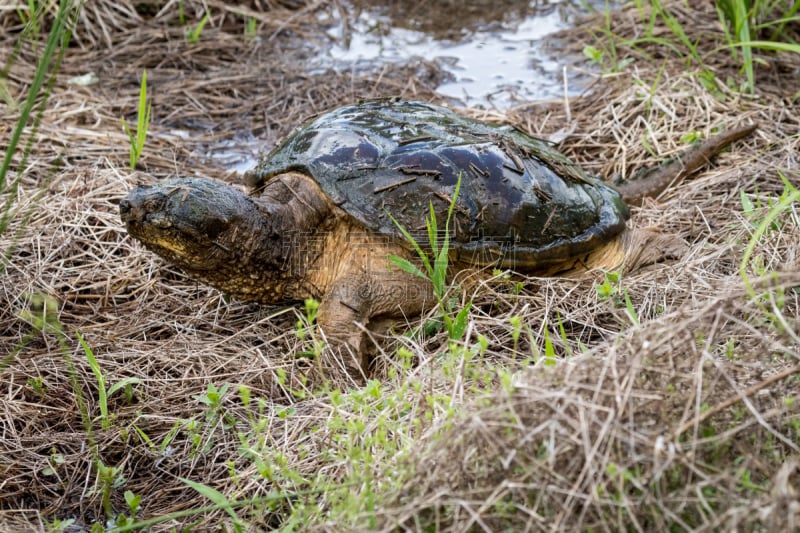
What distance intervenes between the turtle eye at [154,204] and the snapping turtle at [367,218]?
36 mm

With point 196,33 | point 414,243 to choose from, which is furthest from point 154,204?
point 196,33

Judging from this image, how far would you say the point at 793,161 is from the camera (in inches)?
144

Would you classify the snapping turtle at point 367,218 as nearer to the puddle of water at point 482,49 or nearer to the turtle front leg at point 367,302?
the turtle front leg at point 367,302

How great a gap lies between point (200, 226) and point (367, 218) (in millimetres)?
606

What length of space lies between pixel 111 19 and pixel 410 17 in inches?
85.9

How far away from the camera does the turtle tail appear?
3.75 meters

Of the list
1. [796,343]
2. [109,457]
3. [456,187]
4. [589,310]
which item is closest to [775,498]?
[796,343]

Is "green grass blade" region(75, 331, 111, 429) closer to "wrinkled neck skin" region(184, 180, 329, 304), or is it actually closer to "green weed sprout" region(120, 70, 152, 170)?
"wrinkled neck skin" region(184, 180, 329, 304)

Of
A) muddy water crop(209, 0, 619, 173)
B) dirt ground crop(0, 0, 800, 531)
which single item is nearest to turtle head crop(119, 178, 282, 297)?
dirt ground crop(0, 0, 800, 531)

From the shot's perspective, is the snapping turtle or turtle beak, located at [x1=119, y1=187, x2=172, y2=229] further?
the snapping turtle

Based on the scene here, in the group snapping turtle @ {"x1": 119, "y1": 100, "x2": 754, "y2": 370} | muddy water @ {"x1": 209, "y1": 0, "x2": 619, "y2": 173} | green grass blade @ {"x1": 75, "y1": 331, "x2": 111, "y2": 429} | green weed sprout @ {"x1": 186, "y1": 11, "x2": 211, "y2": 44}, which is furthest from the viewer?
green weed sprout @ {"x1": 186, "y1": 11, "x2": 211, "y2": 44}

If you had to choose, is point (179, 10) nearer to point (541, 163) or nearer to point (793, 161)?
point (541, 163)

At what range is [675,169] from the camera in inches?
150

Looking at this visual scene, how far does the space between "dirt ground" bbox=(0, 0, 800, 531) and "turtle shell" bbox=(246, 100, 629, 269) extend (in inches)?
6.9
